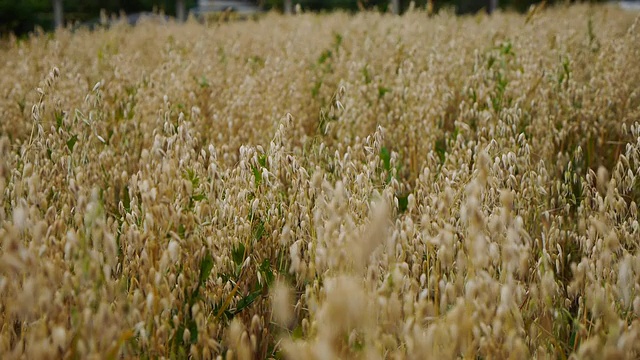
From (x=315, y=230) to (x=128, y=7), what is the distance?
17.9 m

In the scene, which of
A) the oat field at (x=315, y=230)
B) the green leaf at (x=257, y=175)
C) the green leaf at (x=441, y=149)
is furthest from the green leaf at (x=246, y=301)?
the green leaf at (x=441, y=149)

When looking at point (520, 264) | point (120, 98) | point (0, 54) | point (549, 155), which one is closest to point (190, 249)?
point (520, 264)

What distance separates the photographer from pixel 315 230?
160cm

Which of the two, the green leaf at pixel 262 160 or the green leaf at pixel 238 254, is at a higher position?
the green leaf at pixel 262 160

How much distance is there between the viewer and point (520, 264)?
1120mm

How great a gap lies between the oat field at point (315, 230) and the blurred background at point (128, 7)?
25.7 feet

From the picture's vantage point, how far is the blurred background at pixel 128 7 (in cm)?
1114

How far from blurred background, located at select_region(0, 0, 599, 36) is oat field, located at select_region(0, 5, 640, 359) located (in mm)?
7844

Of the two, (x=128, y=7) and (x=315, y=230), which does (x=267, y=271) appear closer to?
(x=315, y=230)

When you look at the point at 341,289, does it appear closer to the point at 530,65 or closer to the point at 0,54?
the point at 530,65

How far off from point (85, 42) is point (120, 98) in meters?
2.67

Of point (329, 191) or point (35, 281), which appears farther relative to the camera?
point (329, 191)

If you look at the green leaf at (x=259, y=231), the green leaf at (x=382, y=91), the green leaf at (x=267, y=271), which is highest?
the green leaf at (x=382, y=91)

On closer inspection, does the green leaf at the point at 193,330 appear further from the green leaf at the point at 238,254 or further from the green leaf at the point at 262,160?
the green leaf at the point at 262,160
